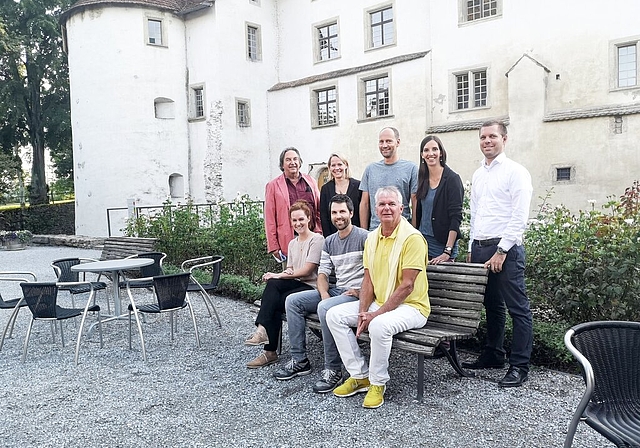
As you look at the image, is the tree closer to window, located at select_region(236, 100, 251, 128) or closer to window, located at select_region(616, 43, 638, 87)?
window, located at select_region(236, 100, 251, 128)

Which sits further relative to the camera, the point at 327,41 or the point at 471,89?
the point at 327,41

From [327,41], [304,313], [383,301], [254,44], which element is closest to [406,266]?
[383,301]

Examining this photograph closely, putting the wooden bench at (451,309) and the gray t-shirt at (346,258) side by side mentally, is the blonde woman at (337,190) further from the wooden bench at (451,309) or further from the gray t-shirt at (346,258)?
the wooden bench at (451,309)

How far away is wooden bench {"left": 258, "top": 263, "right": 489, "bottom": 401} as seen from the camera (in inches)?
163

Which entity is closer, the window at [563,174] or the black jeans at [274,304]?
the black jeans at [274,304]

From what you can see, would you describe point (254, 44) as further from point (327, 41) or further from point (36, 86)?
point (36, 86)

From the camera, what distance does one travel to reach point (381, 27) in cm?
2195

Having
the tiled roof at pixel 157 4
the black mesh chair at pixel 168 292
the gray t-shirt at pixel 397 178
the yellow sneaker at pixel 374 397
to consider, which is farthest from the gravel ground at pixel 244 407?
the tiled roof at pixel 157 4

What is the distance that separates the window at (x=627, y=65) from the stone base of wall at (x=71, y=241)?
1647 centimetres

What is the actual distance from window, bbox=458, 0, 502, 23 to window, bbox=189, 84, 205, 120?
1112 cm

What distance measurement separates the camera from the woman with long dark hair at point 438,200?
4852mm

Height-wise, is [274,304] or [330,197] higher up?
[330,197]

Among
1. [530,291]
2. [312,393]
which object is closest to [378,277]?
[312,393]

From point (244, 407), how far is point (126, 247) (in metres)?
5.39
